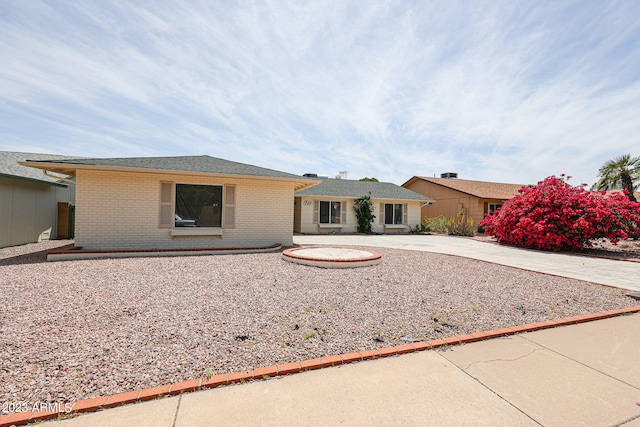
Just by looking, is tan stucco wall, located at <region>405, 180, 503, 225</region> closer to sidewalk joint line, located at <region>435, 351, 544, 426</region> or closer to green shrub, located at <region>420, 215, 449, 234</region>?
green shrub, located at <region>420, 215, 449, 234</region>

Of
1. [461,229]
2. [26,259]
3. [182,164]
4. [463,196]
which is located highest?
[463,196]

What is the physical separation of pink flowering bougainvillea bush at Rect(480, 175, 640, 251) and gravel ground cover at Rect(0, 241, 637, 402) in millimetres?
6051

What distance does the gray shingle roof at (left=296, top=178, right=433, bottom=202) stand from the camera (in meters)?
17.2

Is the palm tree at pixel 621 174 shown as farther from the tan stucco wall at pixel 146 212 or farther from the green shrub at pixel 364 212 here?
the tan stucco wall at pixel 146 212

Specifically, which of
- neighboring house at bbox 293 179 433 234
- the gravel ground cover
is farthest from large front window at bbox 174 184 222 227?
neighboring house at bbox 293 179 433 234

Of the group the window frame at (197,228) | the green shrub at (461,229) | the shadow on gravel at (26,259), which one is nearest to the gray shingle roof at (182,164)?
the window frame at (197,228)

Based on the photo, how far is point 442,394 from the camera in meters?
2.20

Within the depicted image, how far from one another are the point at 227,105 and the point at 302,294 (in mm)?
8490

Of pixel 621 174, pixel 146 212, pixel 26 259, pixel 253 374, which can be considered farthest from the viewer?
pixel 621 174

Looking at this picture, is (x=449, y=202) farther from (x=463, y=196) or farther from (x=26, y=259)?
(x=26, y=259)

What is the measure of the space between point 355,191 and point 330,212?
2.51 metres

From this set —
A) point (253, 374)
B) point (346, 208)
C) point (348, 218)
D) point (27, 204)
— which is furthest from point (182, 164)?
point (348, 218)

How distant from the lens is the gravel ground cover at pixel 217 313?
247cm

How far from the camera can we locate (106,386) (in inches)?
86.7
